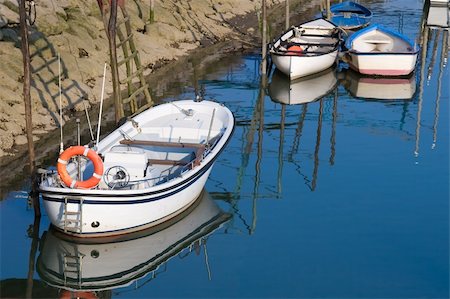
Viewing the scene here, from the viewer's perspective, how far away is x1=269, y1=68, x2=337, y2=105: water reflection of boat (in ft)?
105

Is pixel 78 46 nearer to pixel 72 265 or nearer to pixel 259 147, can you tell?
pixel 259 147

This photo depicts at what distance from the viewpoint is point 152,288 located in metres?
16.5

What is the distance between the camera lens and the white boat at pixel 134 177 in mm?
17281

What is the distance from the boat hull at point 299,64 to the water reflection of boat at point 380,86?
4.40 feet

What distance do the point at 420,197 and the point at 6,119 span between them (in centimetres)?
1232

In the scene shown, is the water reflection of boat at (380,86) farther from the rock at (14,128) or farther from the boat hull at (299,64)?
the rock at (14,128)

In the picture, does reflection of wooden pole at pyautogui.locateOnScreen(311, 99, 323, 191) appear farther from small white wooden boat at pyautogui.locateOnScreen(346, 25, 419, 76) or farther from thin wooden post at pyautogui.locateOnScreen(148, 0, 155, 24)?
thin wooden post at pyautogui.locateOnScreen(148, 0, 155, 24)

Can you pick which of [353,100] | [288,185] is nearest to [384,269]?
[288,185]

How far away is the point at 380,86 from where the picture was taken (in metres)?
34.0

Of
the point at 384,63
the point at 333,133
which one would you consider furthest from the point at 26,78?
the point at 384,63

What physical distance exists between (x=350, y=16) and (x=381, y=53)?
1256 cm

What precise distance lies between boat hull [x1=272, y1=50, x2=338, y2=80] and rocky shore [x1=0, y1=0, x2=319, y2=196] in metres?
5.26

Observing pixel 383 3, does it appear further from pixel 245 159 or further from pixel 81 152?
pixel 81 152

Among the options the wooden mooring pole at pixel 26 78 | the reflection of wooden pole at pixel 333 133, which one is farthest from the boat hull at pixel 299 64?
the wooden mooring pole at pixel 26 78
